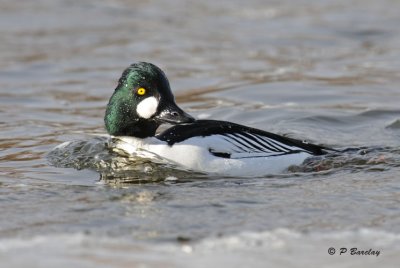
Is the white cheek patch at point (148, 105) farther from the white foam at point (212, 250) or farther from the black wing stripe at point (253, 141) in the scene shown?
the white foam at point (212, 250)

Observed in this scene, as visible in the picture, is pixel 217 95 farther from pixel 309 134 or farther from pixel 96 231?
pixel 96 231

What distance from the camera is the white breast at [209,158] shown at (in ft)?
26.3

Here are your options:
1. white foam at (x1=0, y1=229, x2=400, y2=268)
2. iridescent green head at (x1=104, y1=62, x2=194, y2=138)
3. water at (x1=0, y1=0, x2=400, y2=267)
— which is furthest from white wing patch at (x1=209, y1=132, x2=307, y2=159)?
white foam at (x1=0, y1=229, x2=400, y2=268)

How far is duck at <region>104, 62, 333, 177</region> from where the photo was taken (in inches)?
318

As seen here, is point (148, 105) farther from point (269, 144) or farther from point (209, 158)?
point (269, 144)

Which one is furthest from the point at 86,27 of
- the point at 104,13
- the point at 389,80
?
the point at 389,80

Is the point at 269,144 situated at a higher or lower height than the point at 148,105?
lower

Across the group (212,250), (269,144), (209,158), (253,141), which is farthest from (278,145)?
(212,250)

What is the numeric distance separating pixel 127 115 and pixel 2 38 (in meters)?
8.50

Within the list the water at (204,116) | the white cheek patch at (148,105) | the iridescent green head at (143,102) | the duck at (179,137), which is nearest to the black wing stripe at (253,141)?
the duck at (179,137)

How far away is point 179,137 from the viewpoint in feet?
26.7

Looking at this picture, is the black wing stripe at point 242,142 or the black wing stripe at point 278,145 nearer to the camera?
the black wing stripe at point 242,142

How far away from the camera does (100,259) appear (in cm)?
583

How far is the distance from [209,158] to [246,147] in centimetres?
37
